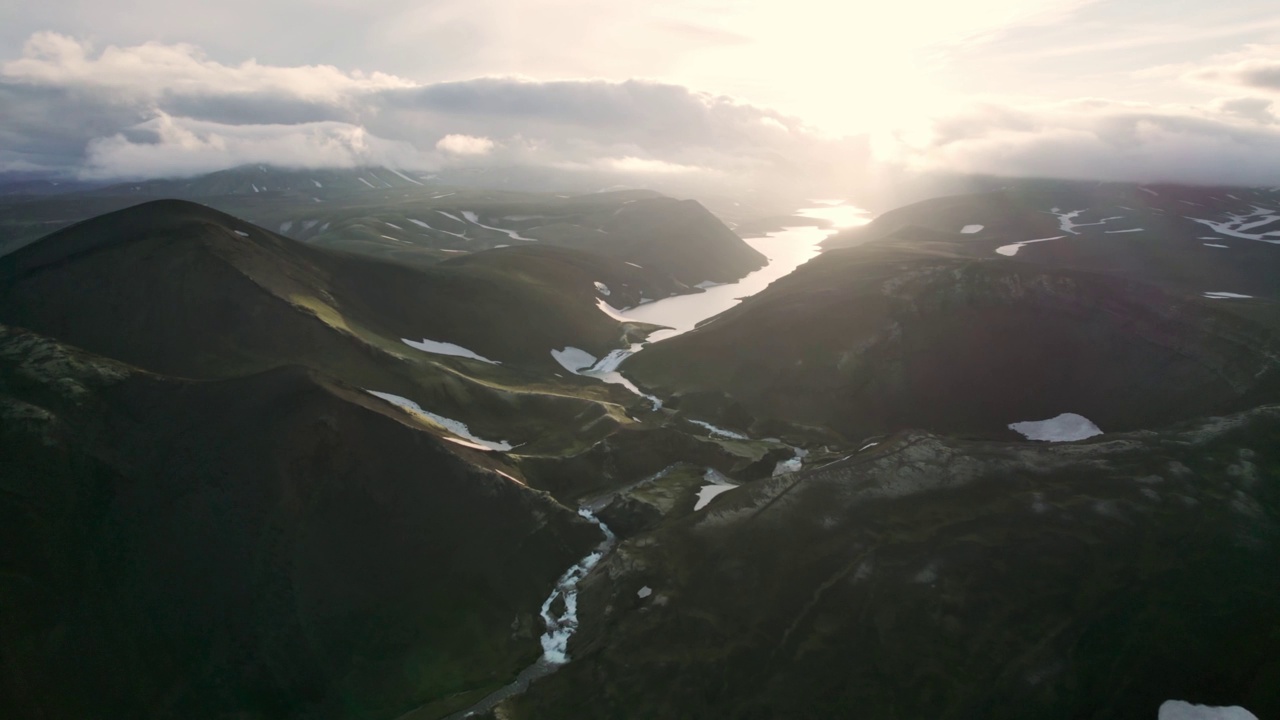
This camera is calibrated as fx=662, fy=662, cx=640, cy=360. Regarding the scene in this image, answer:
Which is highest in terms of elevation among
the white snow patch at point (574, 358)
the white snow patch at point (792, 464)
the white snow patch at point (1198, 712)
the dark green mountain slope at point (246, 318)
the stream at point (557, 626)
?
the dark green mountain slope at point (246, 318)

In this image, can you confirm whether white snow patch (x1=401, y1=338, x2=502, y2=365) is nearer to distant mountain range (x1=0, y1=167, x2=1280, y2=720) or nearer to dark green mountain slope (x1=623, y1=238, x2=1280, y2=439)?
distant mountain range (x1=0, y1=167, x2=1280, y2=720)

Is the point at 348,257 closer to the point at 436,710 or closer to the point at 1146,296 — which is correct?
the point at 436,710

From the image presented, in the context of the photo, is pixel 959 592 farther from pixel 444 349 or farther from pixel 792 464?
pixel 444 349

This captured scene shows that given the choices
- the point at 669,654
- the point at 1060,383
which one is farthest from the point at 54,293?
the point at 1060,383

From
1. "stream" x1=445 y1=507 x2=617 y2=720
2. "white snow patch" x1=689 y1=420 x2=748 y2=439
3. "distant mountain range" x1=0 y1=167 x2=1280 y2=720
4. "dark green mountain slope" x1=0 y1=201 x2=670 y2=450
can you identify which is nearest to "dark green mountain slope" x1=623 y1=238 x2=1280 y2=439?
"distant mountain range" x1=0 y1=167 x2=1280 y2=720

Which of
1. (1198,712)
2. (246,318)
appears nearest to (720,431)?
(1198,712)

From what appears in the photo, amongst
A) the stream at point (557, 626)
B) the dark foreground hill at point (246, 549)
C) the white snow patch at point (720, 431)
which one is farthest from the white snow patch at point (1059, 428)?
the dark foreground hill at point (246, 549)

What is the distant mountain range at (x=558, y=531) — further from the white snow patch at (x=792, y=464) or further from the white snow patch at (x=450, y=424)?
the white snow patch at (x=450, y=424)
